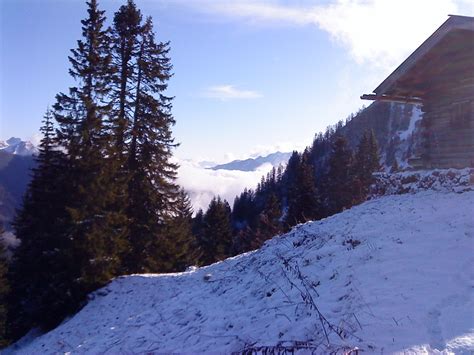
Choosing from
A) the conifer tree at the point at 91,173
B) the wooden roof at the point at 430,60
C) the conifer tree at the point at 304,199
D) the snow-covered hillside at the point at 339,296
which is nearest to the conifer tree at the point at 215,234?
the conifer tree at the point at 304,199

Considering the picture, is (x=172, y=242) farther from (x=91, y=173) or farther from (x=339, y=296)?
(x=339, y=296)

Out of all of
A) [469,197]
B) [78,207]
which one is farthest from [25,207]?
[469,197]

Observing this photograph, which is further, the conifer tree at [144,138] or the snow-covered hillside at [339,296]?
the conifer tree at [144,138]

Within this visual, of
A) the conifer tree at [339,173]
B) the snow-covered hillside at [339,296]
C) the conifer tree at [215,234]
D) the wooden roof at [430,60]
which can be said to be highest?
the wooden roof at [430,60]

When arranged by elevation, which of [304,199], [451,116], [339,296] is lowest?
[339,296]

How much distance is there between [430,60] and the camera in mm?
13961

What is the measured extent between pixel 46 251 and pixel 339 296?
47.2 ft

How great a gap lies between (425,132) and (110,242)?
13015mm

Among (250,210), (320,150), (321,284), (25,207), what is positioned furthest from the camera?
(320,150)

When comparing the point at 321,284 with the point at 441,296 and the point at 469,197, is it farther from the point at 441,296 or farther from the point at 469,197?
the point at 469,197

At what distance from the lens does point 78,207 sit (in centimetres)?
1722

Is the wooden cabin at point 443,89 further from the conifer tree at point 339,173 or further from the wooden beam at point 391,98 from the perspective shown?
the conifer tree at point 339,173

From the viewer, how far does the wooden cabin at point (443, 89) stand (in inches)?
504

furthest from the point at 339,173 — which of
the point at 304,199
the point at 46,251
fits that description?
the point at 46,251
